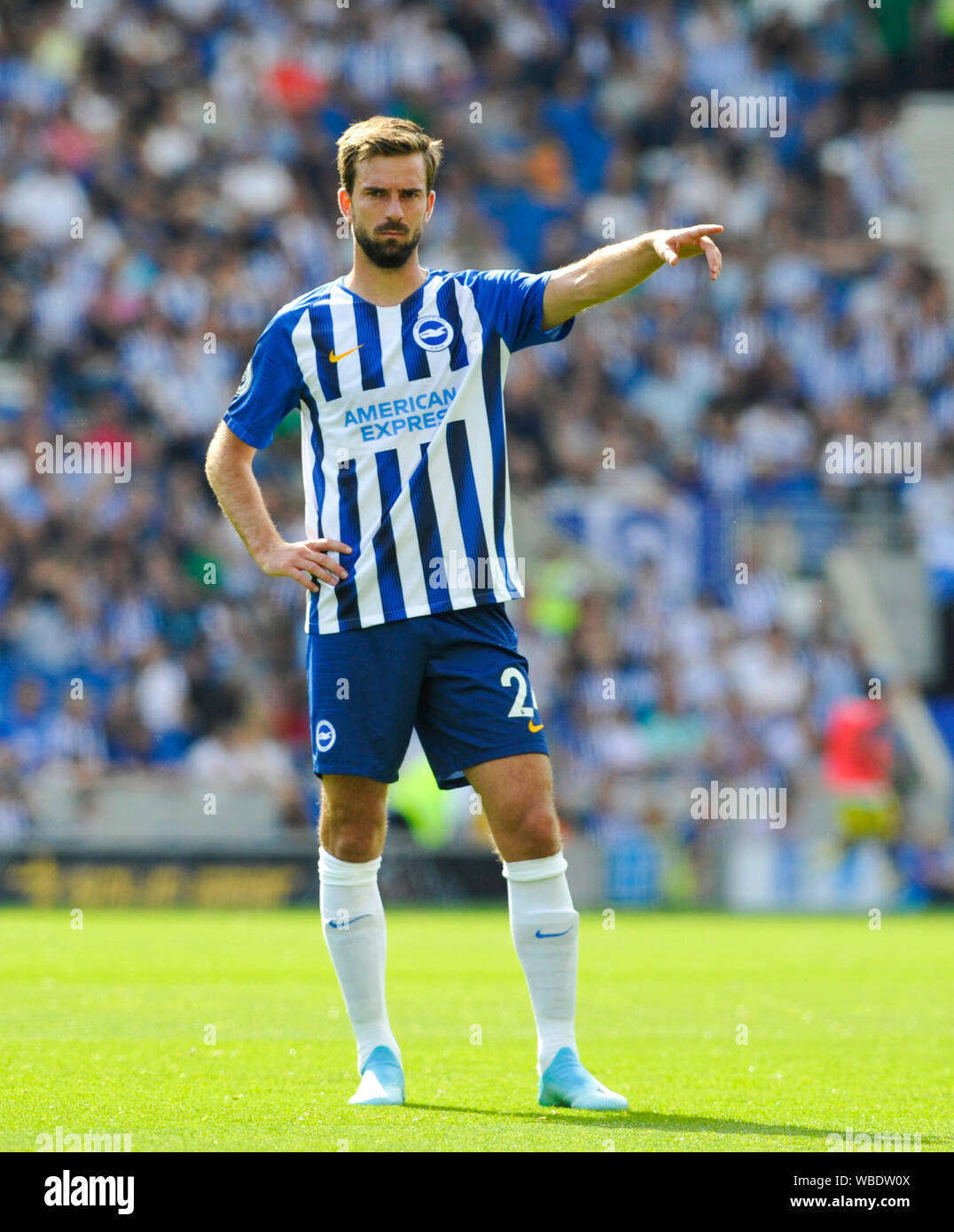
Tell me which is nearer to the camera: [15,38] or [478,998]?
[478,998]

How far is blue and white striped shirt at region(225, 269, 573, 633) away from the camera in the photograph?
17.0ft

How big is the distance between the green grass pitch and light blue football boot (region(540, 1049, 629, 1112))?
0.06 metres

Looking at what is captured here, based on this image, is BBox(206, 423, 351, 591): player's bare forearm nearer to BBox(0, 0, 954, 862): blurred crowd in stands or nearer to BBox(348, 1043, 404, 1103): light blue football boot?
BBox(348, 1043, 404, 1103): light blue football boot

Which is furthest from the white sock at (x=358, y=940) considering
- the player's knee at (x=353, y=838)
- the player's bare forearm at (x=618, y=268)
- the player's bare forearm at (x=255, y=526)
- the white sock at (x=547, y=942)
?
the player's bare forearm at (x=618, y=268)

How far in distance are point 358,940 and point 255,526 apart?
1.15 meters

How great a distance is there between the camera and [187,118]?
19.6m

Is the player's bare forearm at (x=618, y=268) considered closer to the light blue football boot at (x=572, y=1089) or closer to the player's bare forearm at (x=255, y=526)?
the player's bare forearm at (x=255, y=526)

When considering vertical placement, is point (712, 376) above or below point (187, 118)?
below

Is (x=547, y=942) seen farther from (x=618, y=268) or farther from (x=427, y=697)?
(x=618, y=268)

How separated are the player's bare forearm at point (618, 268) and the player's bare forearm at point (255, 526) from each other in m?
0.86

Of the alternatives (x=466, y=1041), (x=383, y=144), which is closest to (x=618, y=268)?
(x=383, y=144)

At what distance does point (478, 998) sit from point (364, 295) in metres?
3.83
